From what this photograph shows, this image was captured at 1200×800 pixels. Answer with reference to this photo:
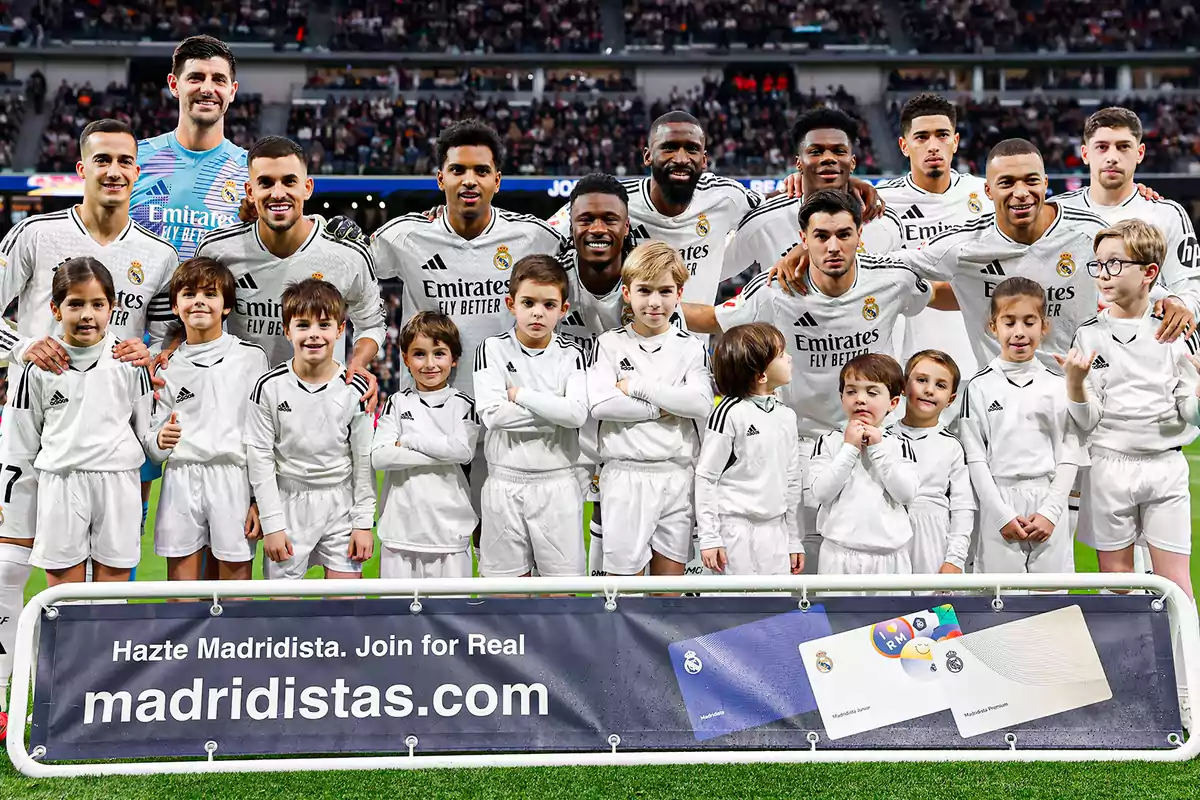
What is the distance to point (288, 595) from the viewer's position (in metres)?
3.67

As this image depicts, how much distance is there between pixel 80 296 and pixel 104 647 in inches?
64.9

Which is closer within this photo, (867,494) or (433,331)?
(867,494)

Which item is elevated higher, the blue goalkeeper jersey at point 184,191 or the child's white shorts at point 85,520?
the blue goalkeeper jersey at point 184,191

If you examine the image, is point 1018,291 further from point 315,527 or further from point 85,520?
point 85,520

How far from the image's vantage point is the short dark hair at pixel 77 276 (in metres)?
4.43

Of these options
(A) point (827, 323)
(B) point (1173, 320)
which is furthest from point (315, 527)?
(B) point (1173, 320)

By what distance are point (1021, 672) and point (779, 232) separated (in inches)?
112

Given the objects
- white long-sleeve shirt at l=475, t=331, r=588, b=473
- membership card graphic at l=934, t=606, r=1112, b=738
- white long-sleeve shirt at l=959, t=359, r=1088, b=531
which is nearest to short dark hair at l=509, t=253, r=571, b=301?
white long-sleeve shirt at l=475, t=331, r=588, b=473

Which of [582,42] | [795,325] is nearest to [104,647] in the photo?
[795,325]

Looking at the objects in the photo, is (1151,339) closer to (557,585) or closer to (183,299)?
(557,585)

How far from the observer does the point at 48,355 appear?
4422mm

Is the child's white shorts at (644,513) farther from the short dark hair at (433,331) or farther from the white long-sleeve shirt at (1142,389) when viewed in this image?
the white long-sleeve shirt at (1142,389)

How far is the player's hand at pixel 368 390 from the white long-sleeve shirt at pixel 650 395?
3.41 ft

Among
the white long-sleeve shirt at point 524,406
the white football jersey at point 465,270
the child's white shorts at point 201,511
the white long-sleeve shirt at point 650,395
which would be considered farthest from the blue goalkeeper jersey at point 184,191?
the white long-sleeve shirt at point 650,395
